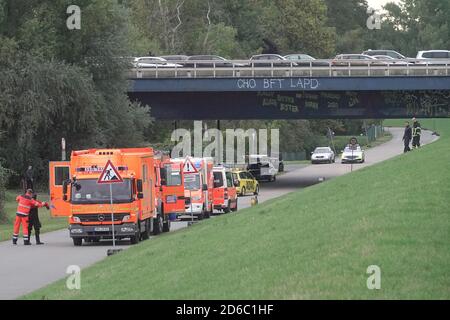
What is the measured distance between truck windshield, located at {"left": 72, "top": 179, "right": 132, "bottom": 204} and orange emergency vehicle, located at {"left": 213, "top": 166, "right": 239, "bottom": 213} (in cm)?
A: 1509

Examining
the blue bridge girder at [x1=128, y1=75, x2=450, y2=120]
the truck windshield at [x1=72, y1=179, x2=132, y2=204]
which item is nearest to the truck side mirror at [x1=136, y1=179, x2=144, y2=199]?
the truck windshield at [x1=72, y1=179, x2=132, y2=204]

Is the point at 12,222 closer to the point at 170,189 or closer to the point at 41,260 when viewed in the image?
the point at 170,189

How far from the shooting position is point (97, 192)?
34062 millimetres

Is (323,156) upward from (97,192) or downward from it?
downward

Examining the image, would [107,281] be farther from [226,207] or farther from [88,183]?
[226,207]

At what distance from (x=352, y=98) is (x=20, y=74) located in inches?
846

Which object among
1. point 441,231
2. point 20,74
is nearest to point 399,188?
point 441,231

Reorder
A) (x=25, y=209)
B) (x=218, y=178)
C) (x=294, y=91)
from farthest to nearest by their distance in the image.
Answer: (x=294, y=91)
(x=218, y=178)
(x=25, y=209)

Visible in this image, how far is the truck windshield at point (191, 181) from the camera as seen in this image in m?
45.1

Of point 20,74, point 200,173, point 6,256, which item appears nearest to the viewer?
point 6,256

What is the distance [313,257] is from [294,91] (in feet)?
184

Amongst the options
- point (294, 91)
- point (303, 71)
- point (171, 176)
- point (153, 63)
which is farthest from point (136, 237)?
point (153, 63)

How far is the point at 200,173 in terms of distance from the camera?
45719 millimetres

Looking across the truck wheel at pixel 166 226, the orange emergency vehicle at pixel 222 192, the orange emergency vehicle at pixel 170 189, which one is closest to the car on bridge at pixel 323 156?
the orange emergency vehicle at pixel 222 192
